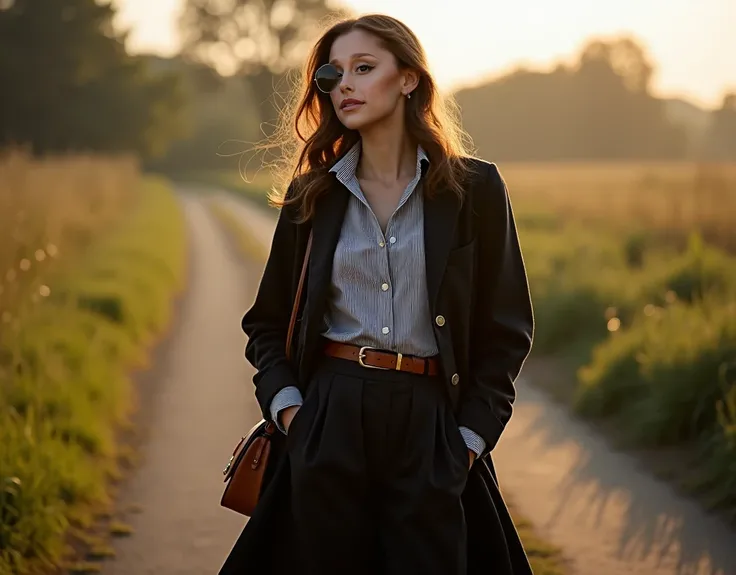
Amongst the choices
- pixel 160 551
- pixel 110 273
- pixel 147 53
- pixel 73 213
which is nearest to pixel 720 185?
pixel 110 273

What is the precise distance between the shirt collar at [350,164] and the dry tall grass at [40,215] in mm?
3512

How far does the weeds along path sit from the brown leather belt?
83.8 inches

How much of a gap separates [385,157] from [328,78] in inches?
10.5

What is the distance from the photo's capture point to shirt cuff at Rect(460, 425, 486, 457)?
2.46 metres

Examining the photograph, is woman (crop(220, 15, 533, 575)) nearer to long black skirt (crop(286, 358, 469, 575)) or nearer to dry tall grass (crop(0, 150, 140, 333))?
long black skirt (crop(286, 358, 469, 575))

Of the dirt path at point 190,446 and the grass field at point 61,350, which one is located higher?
the grass field at point 61,350

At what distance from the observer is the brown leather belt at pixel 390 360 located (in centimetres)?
246

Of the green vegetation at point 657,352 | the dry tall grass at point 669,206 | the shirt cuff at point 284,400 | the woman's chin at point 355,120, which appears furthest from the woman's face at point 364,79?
the dry tall grass at point 669,206

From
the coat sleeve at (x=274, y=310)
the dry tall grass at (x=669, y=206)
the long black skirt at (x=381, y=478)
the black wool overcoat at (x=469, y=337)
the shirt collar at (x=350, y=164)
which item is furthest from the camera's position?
the dry tall grass at (x=669, y=206)

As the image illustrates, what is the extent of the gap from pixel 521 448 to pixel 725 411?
1.31m

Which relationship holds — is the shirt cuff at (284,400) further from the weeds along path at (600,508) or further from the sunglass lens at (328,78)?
the weeds along path at (600,508)

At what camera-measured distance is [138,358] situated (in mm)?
8758

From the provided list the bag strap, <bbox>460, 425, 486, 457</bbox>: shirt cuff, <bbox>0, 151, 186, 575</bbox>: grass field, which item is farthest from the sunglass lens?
<bbox>0, 151, 186, 575</bbox>: grass field

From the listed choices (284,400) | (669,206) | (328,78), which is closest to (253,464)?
(284,400)
